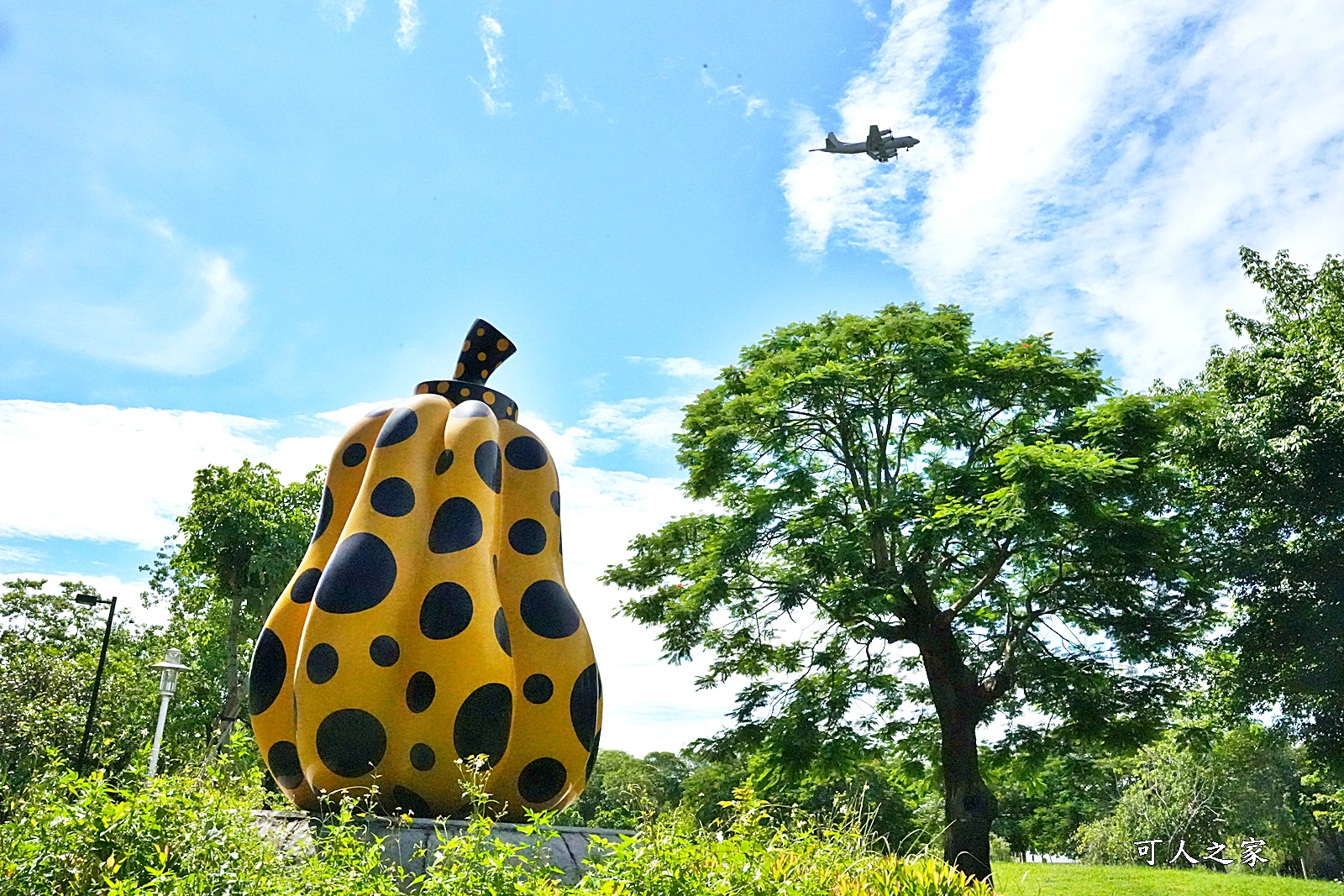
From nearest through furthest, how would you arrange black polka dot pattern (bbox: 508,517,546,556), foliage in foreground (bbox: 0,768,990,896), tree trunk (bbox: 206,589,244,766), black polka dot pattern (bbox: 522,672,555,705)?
foliage in foreground (bbox: 0,768,990,896) → black polka dot pattern (bbox: 522,672,555,705) → black polka dot pattern (bbox: 508,517,546,556) → tree trunk (bbox: 206,589,244,766)

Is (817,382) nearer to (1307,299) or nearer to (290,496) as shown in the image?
(1307,299)

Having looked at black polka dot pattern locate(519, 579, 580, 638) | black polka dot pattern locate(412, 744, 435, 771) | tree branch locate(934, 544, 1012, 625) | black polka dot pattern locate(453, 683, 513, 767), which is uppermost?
tree branch locate(934, 544, 1012, 625)

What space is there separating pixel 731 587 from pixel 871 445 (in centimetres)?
408

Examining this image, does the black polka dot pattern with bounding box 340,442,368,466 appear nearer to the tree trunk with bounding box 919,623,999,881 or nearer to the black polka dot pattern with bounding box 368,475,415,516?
the black polka dot pattern with bounding box 368,475,415,516

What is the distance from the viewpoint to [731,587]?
1866 centimetres

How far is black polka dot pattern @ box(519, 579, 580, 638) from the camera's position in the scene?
28.4 ft

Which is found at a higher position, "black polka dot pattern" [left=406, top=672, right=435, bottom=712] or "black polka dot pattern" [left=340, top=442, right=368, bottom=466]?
"black polka dot pattern" [left=340, top=442, right=368, bottom=466]

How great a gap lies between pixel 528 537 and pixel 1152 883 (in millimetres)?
18619

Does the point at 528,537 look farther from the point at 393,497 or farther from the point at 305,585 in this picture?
the point at 305,585

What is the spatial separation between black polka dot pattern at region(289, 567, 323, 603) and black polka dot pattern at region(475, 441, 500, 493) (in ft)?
5.62

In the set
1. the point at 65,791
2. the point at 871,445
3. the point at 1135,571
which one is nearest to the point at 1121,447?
the point at 1135,571

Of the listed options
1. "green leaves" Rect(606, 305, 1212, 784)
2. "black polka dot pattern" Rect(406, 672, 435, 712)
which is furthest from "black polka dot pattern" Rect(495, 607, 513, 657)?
"green leaves" Rect(606, 305, 1212, 784)

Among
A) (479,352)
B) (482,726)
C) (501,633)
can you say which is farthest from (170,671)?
(482,726)

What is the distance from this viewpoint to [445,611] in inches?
323
